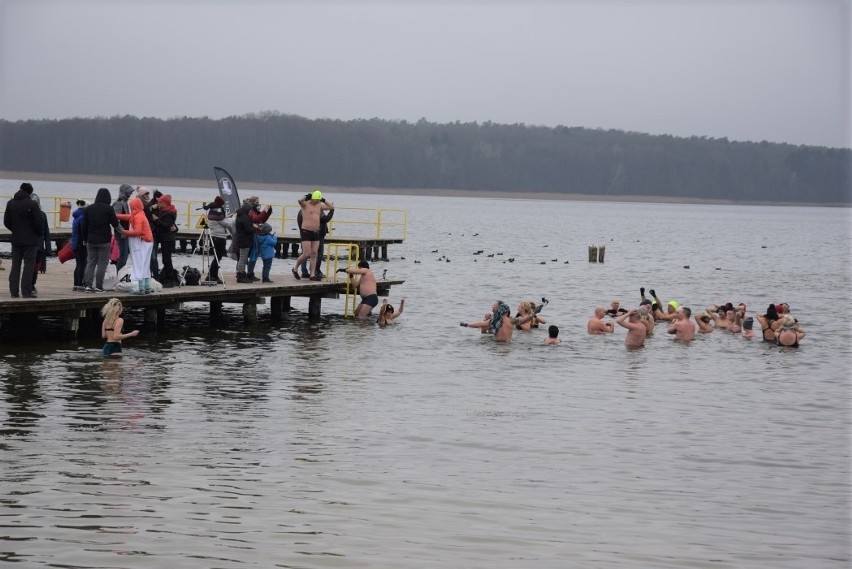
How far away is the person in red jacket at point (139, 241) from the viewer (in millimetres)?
18641

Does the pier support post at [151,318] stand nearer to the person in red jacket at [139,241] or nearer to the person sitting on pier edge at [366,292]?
the person in red jacket at [139,241]

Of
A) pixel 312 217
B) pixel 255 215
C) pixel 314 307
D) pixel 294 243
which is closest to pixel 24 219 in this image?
pixel 255 215

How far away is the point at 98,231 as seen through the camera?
18453mm

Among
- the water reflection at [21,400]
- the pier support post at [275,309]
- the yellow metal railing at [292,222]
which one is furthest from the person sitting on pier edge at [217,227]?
the water reflection at [21,400]

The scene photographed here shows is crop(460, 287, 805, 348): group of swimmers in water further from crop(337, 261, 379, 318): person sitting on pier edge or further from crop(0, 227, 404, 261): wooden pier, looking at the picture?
crop(0, 227, 404, 261): wooden pier

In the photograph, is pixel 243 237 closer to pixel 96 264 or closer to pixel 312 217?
pixel 312 217

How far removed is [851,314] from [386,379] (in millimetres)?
21546

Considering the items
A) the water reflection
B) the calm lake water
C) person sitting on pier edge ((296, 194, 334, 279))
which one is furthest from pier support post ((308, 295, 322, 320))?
the water reflection

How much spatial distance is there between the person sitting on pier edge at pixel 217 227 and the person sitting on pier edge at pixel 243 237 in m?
0.17

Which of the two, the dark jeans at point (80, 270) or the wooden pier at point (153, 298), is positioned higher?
the dark jeans at point (80, 270)

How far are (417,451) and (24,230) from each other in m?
8.54

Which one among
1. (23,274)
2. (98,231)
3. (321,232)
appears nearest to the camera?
(23,274)

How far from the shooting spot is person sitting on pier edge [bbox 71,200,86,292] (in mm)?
19138

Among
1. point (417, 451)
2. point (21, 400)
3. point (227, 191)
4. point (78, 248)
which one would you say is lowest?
point (417, 451)
